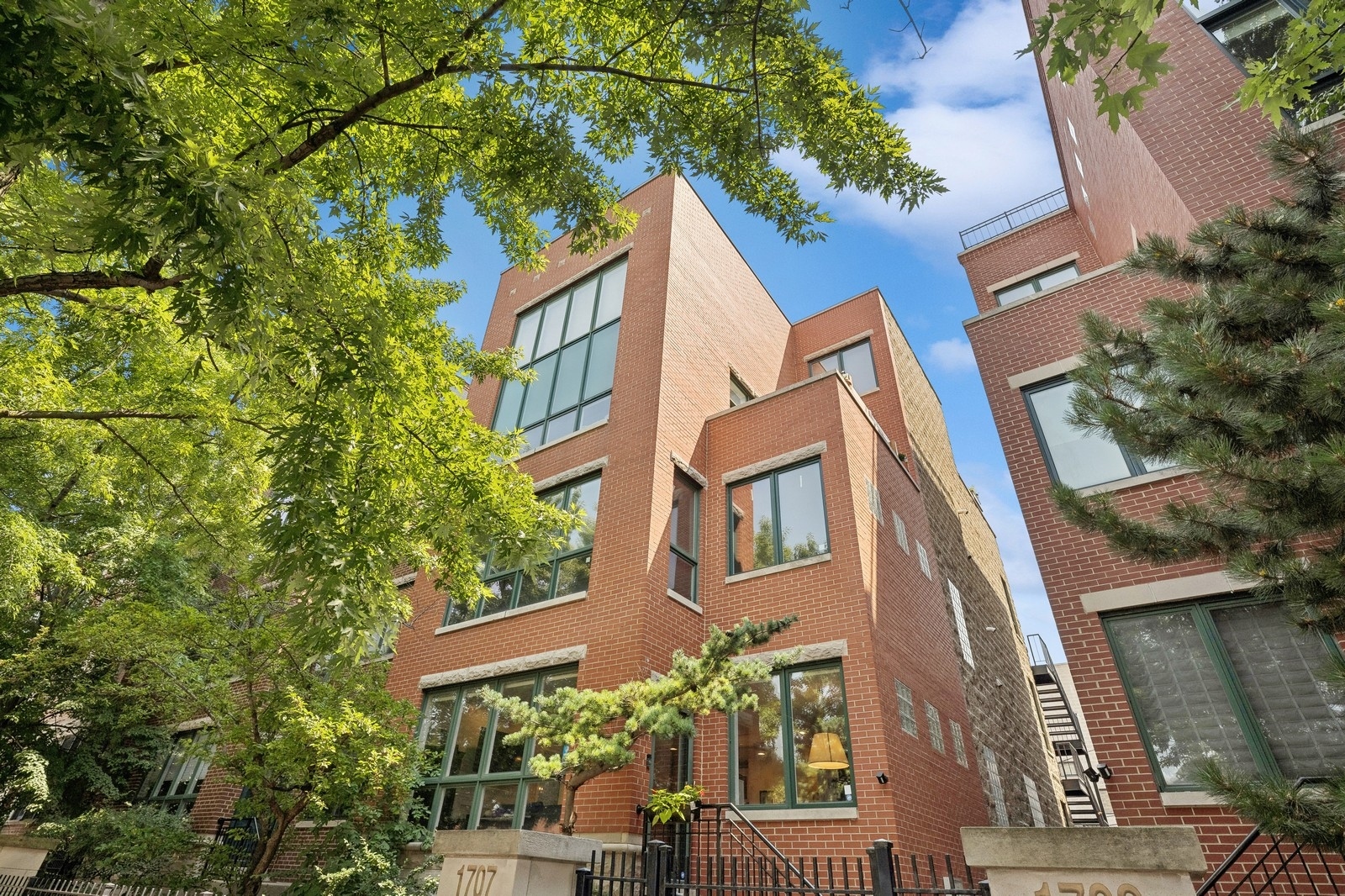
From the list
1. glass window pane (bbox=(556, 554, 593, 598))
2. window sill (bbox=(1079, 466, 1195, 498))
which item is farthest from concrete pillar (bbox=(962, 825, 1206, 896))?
glass window pane (bbox=(556, 554, 593, 598))

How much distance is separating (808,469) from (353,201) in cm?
850

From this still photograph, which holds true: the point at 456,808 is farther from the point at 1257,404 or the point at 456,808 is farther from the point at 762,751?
the point at 1257,404

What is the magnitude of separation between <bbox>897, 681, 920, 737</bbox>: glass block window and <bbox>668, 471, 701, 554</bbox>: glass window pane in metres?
4.29

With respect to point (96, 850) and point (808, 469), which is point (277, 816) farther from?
point (808, 469)

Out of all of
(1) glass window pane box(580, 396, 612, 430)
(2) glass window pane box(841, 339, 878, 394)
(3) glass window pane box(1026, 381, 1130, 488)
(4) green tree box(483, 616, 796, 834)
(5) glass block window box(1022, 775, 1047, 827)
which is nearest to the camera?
(4) green tree box(483, 616, 796, 834)

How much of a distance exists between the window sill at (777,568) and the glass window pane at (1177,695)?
4.11 meters

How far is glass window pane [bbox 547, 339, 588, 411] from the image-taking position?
15.2 m

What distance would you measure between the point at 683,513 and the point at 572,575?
7.81ft

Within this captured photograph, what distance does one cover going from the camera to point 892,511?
13.5 m

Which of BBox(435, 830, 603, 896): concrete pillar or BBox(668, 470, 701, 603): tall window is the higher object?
BBox(668, 470, 701, 603): tall window

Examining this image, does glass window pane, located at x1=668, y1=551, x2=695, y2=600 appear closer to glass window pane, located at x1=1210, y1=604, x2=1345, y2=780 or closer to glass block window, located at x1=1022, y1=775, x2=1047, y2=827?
glass window pane, located at x1=1210, y1=604, x2=1345, y2=780

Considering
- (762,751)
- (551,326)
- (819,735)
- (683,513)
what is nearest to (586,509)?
(683,513)

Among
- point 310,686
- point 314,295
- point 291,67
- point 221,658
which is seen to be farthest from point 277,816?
point 291,67

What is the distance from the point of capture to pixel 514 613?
12.2 m
